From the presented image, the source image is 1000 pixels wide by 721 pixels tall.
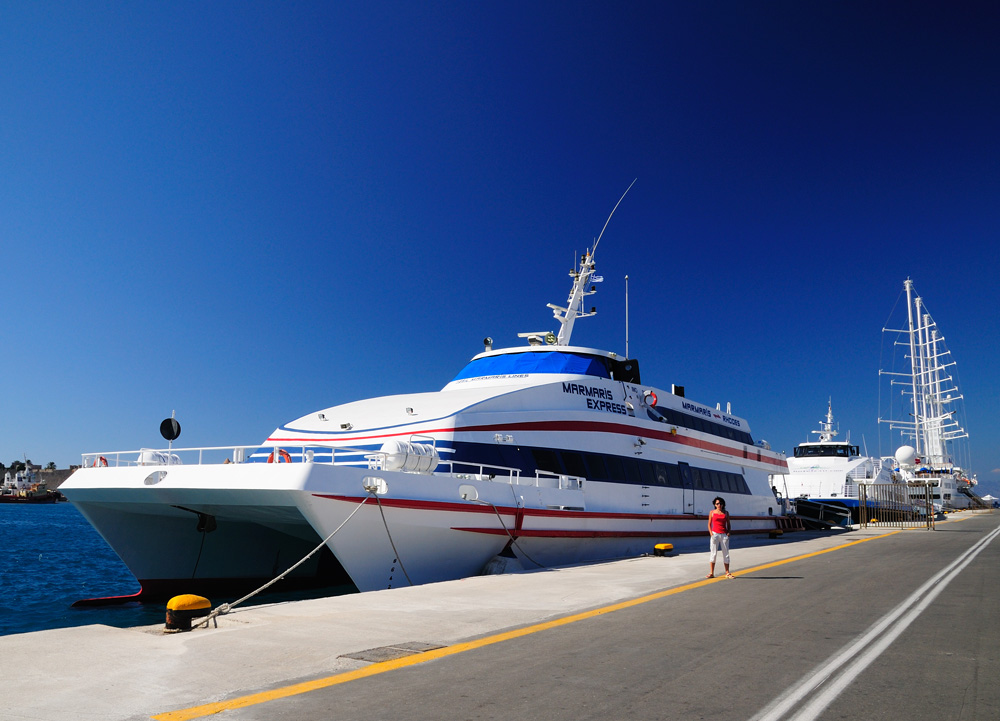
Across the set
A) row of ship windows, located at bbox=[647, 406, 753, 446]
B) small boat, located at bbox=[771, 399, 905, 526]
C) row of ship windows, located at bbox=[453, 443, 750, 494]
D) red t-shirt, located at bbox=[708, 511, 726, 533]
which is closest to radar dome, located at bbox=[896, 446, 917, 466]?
small boat, located at bbox=[771, 399, 905, 526]

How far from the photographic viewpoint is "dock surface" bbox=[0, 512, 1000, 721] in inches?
168

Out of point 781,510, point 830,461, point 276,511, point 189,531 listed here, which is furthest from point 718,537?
point 830,461

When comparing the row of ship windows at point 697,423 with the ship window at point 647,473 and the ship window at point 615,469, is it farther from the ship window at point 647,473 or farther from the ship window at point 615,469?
the ship window at point 615,469

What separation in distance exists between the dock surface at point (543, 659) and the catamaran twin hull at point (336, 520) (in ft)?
4.13

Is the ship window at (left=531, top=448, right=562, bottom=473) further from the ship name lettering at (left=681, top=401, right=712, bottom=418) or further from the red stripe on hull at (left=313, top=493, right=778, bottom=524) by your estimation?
the ship name lettering at (left=681, top=401, right=712, bottom=418)

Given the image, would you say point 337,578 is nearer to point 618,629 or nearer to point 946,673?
point 618,629

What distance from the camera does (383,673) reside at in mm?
5098

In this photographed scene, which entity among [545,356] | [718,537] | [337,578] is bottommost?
[337,578]

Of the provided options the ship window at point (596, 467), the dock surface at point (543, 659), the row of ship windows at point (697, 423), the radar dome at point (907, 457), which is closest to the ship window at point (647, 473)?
the row of ship windows at point (697, 423)

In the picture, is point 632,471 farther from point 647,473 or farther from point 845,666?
point 845,666

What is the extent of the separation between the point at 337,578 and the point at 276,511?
4341mm

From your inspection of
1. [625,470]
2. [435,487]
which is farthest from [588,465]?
[435,487]

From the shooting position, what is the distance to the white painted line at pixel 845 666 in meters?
4.19

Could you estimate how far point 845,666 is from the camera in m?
5.27
